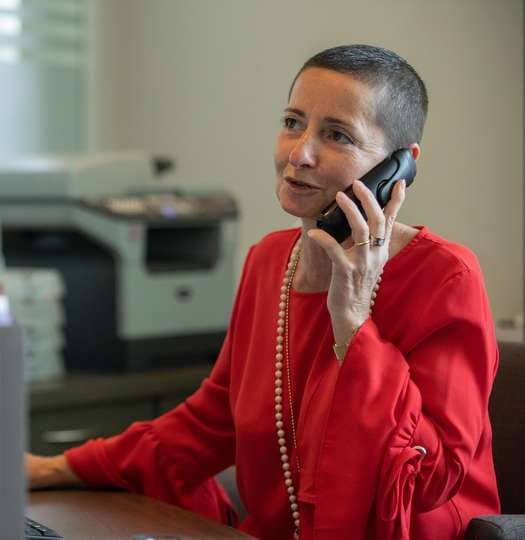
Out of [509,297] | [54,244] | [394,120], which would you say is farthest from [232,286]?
[394,120]

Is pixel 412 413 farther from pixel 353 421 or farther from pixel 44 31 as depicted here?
pixel 44 31

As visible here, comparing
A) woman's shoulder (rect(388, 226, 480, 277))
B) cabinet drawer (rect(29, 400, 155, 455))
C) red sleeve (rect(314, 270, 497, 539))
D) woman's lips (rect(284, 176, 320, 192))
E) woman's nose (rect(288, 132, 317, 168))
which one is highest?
woman's nose (rect(288, 132, 317, 168))

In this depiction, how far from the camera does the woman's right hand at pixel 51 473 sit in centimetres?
149

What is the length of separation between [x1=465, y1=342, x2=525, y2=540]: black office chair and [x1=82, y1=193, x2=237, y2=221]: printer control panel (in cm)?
136

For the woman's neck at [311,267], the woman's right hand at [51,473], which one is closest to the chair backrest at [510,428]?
the woman's neck at [311,267]

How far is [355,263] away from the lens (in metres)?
1.28

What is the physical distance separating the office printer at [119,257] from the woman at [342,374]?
1.13m

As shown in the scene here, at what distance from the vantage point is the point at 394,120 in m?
1.38

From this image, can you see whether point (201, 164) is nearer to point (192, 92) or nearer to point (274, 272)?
point (192, 92)

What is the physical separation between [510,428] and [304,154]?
545mm

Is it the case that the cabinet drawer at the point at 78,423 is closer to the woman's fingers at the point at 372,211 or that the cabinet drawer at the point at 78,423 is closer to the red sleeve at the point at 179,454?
the red sleeve at the point at 179,454

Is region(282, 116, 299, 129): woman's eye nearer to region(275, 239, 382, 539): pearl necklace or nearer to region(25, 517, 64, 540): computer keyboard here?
region(275, 239, 382, 539): pearl necklace

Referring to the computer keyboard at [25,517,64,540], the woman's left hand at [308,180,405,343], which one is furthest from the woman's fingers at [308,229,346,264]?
the computer keyboard at [25,517,64,540]

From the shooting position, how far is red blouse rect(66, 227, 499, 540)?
124 centimetres
